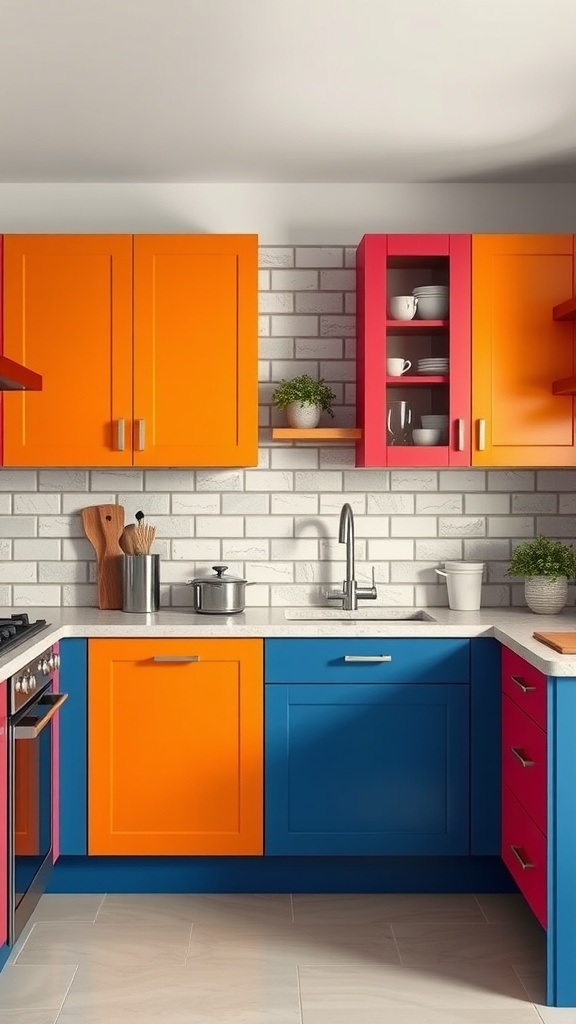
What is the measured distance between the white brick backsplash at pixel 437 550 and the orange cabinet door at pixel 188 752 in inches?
36.3

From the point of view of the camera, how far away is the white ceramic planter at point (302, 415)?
12.5 ft

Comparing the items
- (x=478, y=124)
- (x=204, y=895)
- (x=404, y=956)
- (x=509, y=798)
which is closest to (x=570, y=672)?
(x=509, y=798)

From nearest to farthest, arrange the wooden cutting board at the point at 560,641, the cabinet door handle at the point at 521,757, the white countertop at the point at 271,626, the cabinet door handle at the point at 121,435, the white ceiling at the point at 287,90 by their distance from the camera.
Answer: the white ceiling at the point at 287,90 → the wooden cutting board at the point at 560,641 → the cabinet door handle at the point at 521,757 → the white countertop at the point at 271,626 → the cabinet door handle at the point at 121,435

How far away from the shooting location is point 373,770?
3.43m

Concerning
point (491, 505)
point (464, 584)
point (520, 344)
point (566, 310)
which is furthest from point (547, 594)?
point (566, 310)

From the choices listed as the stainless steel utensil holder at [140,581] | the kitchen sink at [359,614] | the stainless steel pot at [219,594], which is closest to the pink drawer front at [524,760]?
the kitchen sink at [359,614]

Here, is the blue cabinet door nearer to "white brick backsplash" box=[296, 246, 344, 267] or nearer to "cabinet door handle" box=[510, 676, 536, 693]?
"cabinet door handle" box=[510, 676, 536, 693]

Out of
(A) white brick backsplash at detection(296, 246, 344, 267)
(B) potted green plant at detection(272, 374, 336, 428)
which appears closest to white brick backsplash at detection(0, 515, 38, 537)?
(B) potted green plant at detection(272, 374, 336, 428)

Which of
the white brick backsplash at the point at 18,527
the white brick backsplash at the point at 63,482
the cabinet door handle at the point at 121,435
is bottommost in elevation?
the white brick backsplash at the point at 18,527

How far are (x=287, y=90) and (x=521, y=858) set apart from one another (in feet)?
8.07

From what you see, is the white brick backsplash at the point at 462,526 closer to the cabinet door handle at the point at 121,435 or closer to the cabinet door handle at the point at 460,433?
the cabinet door handle at the point at 460,433

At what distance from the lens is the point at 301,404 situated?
3.79 meters

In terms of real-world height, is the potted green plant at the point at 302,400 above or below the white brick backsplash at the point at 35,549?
above

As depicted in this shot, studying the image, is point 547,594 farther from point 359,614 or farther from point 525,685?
point 525,685
